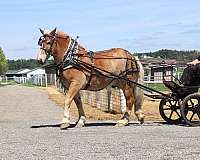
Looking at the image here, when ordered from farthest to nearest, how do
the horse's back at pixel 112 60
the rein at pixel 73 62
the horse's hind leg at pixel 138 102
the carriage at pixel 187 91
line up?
the horse's hind leg at pixel 138 102
the horse's back at pixel 112 60
the carriage at pixel 187 91
the rein at pixel 73 62

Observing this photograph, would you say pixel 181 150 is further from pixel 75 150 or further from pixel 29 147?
pixel 29 147

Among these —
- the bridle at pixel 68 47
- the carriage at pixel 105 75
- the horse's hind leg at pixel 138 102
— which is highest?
the bridle at pixel 68 47

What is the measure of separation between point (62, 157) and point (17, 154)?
2.84 feet

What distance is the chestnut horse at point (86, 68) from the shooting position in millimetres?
12758

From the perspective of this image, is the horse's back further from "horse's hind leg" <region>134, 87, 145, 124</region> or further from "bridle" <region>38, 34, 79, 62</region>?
"horse's hind leg" <region>134, 87, 145, 124</region>

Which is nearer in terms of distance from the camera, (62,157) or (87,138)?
(62,157)

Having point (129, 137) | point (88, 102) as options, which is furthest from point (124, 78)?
point (88, 102)


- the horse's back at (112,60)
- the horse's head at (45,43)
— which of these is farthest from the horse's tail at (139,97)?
the horse's head at (45,43)

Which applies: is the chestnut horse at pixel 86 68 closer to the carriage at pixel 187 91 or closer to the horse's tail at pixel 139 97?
the horse's tail at pixel 139 97

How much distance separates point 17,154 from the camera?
341 inches

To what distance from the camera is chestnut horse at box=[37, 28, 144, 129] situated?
41.9ft

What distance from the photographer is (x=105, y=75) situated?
13141mm

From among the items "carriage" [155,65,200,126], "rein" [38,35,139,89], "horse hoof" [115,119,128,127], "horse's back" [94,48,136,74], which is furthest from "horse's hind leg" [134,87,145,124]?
"rein" [38,35,139,89]

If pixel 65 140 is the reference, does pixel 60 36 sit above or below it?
above
